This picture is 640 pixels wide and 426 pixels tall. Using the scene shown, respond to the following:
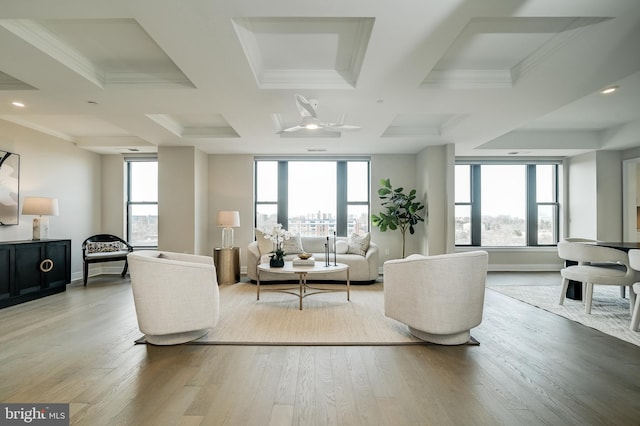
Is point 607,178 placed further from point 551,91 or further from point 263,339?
point 263,339

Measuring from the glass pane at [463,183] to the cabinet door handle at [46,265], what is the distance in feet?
25.6

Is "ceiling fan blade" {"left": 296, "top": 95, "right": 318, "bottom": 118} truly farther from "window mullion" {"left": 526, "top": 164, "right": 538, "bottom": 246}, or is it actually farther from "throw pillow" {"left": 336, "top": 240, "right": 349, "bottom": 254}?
"window mullion" {"left": 526, "top": 164, "right": 538, "bottom": 246}

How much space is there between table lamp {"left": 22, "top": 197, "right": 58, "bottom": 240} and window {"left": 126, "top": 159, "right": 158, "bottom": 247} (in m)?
1.95

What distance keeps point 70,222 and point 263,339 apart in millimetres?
5302

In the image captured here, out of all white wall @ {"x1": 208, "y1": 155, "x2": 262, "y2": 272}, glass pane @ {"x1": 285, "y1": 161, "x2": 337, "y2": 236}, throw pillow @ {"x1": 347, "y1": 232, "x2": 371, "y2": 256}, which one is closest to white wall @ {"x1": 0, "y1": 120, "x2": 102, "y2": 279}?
white wall @ {"x1": 208, "y1": 155, "x2": 262, "y2": 272}

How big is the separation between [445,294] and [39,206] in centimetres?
580

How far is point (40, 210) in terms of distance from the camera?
16.5 ft

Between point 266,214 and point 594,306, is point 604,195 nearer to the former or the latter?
point 594,306

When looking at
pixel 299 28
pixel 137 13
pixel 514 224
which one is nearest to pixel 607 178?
pixel 514 224

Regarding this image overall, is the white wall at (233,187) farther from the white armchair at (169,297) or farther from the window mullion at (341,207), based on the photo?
the white armchair at (169,297)

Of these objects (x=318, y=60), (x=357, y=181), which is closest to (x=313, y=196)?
(x=357, y=181)

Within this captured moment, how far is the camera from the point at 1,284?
14.1 feet

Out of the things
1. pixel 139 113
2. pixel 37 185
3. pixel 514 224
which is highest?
pixel 139 113

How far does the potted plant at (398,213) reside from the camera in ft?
21.7
